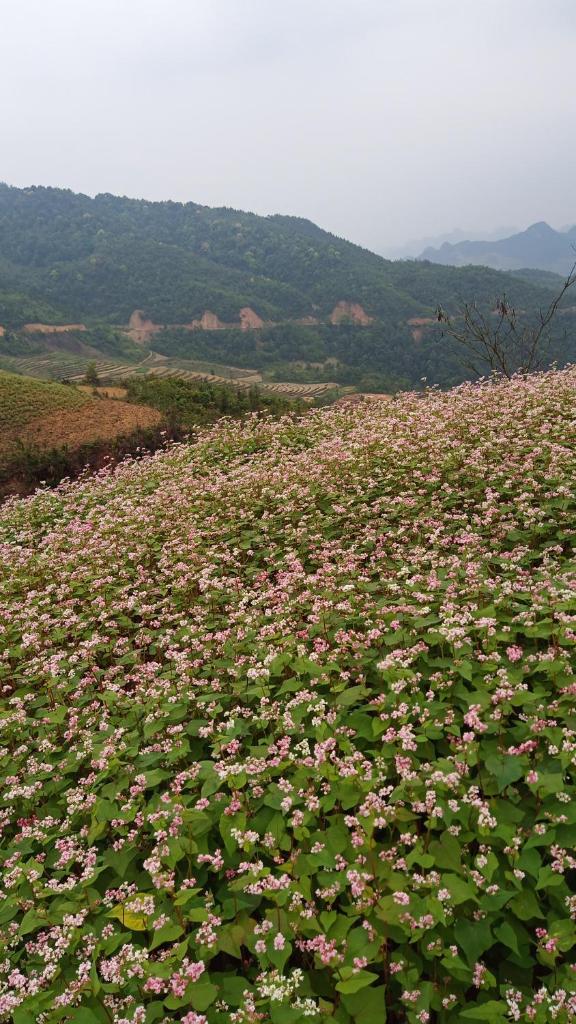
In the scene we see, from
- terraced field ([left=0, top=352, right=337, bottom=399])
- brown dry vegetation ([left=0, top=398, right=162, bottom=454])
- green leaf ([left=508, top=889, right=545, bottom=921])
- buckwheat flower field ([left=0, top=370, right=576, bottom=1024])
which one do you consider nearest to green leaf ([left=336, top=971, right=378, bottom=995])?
buckwheat flower field ([left=0, top=370, right=576, bottom=1024])

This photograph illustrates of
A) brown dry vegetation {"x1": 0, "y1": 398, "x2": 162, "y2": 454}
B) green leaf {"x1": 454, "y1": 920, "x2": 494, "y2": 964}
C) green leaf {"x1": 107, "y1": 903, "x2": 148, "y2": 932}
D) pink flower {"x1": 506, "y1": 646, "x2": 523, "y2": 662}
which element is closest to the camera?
green leaf {"x1": 454, "y1": 920, "x2": 494, "y2": 964}

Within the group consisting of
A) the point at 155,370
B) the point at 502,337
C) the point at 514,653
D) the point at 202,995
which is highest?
the point at 502,337

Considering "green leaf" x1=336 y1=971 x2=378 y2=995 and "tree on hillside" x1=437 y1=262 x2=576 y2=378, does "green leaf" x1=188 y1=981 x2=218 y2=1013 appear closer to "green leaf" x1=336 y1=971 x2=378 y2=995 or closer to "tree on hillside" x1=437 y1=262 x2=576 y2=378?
"green leaf" x1=336 y1=971 x2=378 y2=995

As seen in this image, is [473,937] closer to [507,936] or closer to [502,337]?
Result: [507,936]

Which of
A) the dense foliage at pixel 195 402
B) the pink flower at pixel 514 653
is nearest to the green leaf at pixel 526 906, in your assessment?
the pink flower at pixel 514 653

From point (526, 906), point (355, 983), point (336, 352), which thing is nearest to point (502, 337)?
point (526, 906)

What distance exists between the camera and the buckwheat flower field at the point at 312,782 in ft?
10.8

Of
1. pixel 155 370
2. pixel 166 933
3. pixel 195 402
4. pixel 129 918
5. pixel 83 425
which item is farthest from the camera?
pixel 155 370

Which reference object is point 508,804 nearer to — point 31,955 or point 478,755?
point 478,755

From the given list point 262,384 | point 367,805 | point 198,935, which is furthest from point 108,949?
point 262,384

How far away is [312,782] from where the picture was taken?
431 cm

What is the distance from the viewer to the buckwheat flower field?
3297 millimetres

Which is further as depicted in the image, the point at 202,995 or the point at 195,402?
the point at 195,402

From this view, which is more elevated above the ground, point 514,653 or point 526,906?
point 514,653
